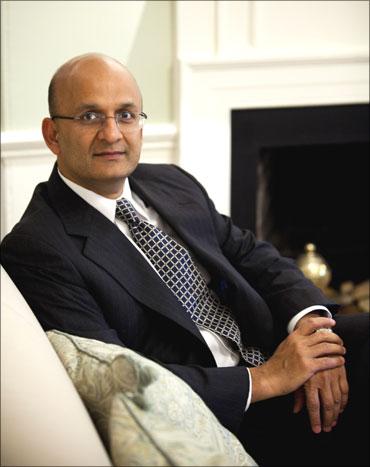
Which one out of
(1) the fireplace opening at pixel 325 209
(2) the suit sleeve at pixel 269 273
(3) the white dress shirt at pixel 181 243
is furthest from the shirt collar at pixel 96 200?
(1) the fireplace opening at pixel 325 209

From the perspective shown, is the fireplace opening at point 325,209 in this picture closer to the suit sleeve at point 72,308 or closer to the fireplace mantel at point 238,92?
the fireplace mantel at point 238,92

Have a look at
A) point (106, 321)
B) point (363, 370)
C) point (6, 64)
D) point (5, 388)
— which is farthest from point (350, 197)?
point (5, 388)

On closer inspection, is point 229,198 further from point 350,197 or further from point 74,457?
point 74,457

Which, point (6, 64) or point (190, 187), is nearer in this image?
point (190, 187)

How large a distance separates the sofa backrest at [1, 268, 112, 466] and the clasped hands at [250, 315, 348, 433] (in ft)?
2.07

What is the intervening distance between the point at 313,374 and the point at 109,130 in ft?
2.22

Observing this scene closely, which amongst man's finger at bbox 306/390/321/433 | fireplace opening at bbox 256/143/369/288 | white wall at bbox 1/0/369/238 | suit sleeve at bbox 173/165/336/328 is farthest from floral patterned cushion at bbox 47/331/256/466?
fireplace opening at bbox 256/143/369/288

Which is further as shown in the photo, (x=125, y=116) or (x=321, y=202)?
(x=321, y=202)

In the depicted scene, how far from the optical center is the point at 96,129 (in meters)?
1.83

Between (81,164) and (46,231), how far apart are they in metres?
0.19

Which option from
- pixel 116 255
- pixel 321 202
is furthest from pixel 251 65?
pixel 116 255

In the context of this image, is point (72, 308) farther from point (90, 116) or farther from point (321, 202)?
point (321, 202)

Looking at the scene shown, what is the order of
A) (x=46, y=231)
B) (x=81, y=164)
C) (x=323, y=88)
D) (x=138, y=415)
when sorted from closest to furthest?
(x=138, y=415), (x=46, y=231), (x=81, y=164), (x=323, y=88)

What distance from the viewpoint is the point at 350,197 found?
11.7 ft
